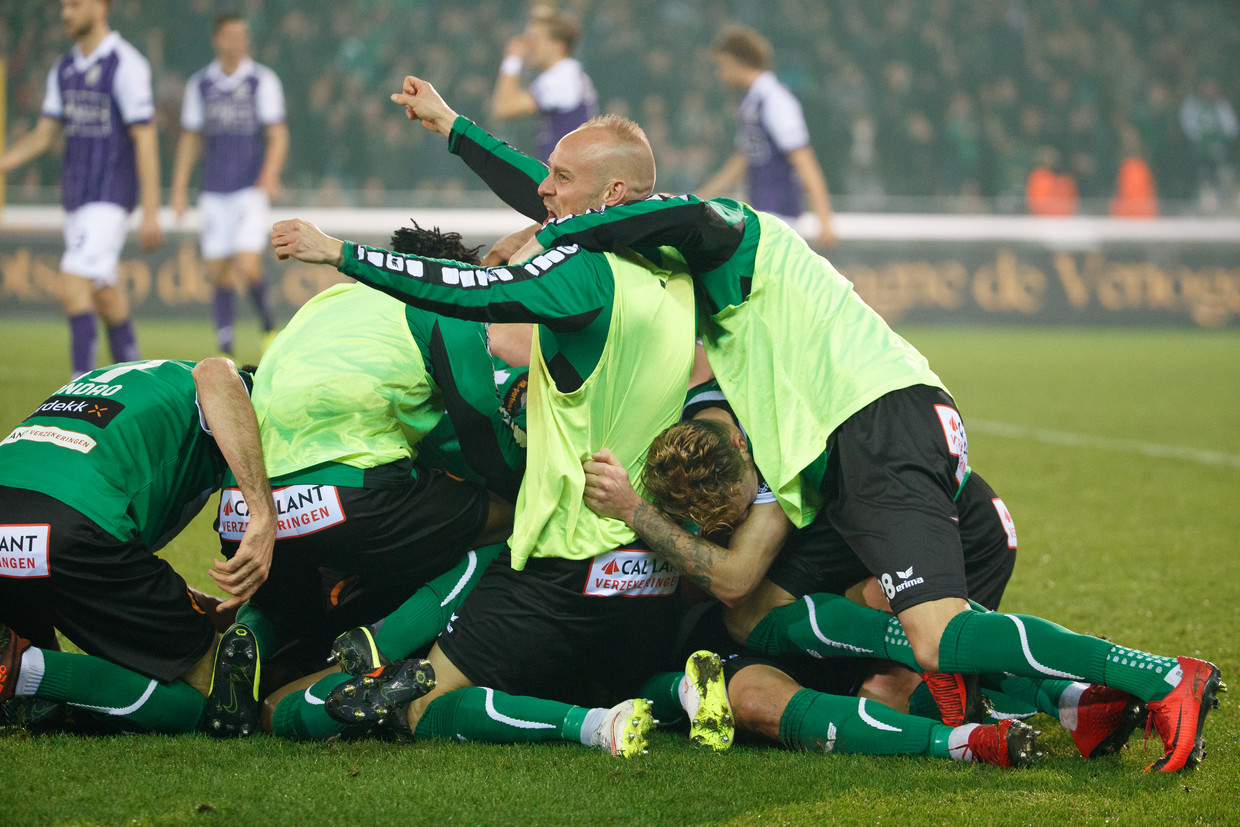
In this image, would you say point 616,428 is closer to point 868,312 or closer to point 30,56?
point 868,312

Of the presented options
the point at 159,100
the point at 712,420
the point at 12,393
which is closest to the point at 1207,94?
the point at 159,100

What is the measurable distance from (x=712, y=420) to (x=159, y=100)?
1624 centimetres

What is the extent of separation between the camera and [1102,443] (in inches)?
317

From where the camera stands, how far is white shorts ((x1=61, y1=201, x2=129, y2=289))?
735cm

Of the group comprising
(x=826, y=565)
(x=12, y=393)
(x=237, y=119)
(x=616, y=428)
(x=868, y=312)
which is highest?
(x=237, y=119)

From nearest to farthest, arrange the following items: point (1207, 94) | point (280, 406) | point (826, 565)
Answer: point (280, 406)
point (826, 565)
point (1207, 94)

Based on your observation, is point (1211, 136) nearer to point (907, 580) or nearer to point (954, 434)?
point (954, 434)

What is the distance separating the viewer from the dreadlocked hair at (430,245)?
3.30 meters

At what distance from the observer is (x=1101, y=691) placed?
2.81 metres

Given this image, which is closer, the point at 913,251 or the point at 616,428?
the point at 616,428

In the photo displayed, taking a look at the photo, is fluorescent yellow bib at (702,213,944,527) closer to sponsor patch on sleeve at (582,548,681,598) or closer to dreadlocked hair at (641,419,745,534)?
dreadlocked hair at (641,419,745,534)

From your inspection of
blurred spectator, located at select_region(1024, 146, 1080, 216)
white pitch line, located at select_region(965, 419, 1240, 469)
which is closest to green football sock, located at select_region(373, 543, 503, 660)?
white pitch line, located at select_region(965, 419, 1240, 469)

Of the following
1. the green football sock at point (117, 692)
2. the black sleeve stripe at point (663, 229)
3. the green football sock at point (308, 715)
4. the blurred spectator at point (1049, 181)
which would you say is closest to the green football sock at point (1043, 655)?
the black sleeve stripe at point (663, 229)

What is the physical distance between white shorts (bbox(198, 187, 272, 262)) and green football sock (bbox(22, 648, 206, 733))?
758cm
